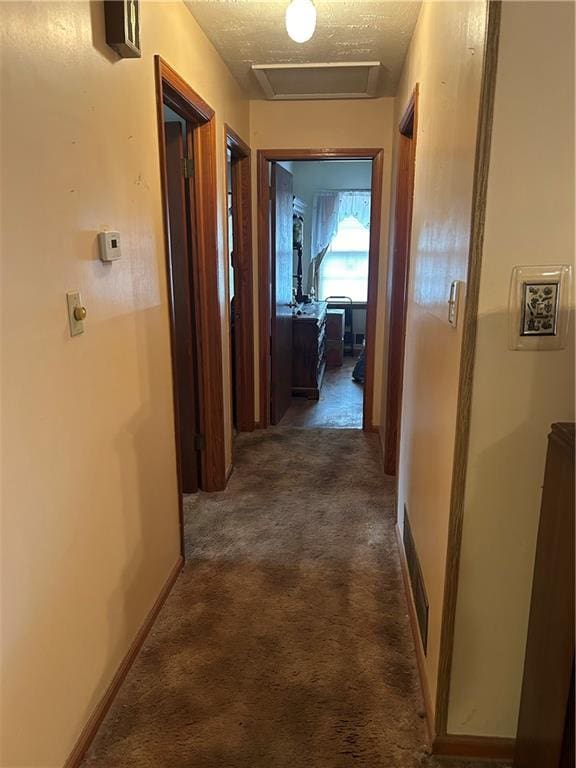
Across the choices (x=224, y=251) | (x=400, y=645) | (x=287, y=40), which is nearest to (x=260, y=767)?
(x=400, y=645)

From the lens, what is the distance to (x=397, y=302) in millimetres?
3139

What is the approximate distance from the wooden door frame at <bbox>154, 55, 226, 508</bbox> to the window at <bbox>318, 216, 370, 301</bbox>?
4.65m

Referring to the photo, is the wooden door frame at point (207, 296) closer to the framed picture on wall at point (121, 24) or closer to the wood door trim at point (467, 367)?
the framed picture on wall at point (121, 24)

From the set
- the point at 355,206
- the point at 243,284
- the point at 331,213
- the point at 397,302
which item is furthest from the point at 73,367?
the point at 355,206

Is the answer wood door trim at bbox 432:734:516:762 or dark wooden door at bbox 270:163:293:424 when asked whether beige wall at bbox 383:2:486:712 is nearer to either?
wood door trim at bbox 432:734:516:762

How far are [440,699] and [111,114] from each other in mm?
1882

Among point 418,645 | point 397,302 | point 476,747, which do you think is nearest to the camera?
point 476,747

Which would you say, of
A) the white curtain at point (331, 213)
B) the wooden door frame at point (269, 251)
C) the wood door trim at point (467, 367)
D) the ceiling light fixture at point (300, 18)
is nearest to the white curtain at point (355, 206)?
the white curtain at point (331, 213)

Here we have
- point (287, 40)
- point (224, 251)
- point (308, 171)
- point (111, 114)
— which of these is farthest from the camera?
point (308, 171)

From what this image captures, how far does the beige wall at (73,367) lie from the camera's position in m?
1.13

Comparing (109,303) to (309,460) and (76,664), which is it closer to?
(76,664)

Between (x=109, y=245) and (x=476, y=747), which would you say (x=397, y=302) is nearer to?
(x=109, y=245)

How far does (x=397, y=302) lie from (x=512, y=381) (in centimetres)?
196

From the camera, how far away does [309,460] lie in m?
3.53
